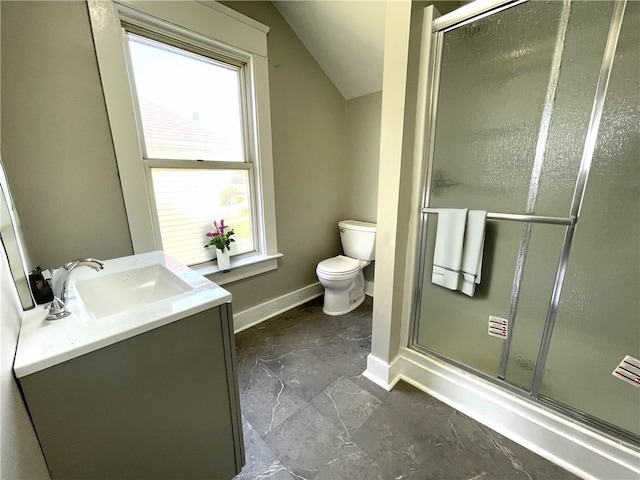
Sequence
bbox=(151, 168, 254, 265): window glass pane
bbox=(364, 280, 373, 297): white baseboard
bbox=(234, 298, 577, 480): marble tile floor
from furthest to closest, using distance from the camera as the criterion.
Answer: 1. bbox=(364, 280, 373, 297): white baseboard
2. bbox=(151, 168, 254, 265): window glass pane
3. bbox=(234, 298, 577, 480): marble tile floor

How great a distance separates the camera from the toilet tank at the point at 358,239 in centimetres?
229

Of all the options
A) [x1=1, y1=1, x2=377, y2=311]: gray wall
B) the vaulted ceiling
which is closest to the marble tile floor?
[x1=1, y1=1, x2=377, y2=311]: gray wall

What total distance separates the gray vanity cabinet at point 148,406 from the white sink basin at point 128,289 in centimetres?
23

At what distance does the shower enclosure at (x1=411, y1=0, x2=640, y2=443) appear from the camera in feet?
3.00

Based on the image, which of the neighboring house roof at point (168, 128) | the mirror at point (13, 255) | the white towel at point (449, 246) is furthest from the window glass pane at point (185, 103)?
the white towel at point (449, 246)

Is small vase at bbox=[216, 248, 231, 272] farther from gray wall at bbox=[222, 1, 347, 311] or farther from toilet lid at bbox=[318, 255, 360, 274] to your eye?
toilet lid at bbox=[318, 255, 360, 274]

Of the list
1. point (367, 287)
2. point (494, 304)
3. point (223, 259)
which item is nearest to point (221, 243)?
point (223, 259)

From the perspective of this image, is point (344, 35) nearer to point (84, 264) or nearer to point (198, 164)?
point (198, 164)

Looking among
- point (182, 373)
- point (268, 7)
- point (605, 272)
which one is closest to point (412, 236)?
point (605, 272)

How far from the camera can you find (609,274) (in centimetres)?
97

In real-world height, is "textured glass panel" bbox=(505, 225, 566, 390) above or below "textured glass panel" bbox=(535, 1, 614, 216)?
below

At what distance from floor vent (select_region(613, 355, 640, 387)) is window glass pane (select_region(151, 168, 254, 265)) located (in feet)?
6.83

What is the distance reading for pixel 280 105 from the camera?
6.56 ft

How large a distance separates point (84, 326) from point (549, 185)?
167 cm
